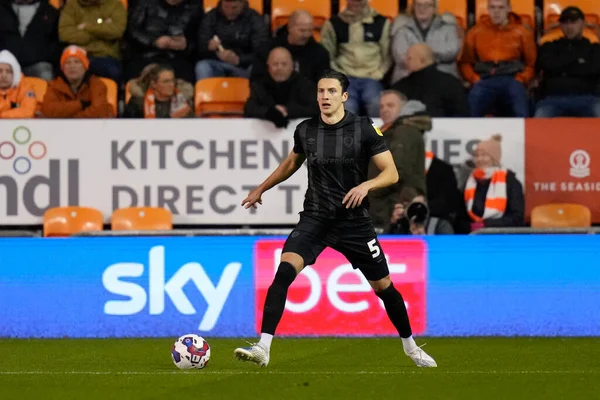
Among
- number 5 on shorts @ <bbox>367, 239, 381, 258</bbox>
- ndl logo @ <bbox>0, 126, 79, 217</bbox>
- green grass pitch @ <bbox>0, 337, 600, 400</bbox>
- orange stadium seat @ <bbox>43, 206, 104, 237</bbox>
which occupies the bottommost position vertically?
green grass pitch @ <bbox>0, 337, 600, 400</bbox>

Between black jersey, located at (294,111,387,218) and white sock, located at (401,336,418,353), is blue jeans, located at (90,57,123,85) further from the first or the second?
white sock, located at (401,336,418,353)

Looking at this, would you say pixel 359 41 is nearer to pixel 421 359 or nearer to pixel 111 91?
pixel 111 91

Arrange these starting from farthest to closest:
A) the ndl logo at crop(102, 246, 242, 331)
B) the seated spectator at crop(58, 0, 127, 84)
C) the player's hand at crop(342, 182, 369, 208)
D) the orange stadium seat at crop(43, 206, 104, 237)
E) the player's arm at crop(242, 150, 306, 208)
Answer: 1. the seated spectator at crop(58, 0, 127, 84)
2. the orange stadium seat at crop(43, 206, 104, 237)
3. the ndl logo at crop(102, 246, 242, 331)
4. the player's arm at crop(242, 150, 306, 208)
5. the player's hand at crop(342, 182, 369, 208)

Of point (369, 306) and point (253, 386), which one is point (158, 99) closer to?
point (369, 306)

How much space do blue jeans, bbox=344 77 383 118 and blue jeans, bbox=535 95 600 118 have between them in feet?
6.39

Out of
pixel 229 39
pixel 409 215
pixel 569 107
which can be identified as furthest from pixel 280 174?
pixel 569 107

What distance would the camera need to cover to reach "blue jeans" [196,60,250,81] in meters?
15.0

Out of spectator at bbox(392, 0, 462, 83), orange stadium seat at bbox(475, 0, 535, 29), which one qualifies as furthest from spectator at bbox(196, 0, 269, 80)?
orange stadium seat at bbox(475, 0, 535, 29)

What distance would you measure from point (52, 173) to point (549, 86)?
596cm

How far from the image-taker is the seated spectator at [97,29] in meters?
15.1

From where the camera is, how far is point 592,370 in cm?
841

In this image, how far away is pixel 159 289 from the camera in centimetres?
1167

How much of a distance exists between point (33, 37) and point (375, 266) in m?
8.00

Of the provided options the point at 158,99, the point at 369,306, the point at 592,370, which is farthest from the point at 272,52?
the point at 592,370
